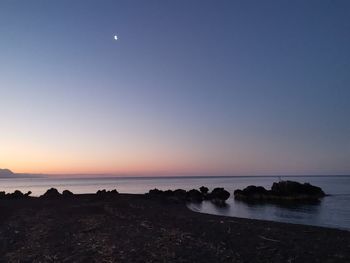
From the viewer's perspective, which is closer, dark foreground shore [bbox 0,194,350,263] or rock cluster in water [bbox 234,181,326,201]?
dark foreground shore [bbox 0,194,350,263]

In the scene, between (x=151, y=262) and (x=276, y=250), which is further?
(x=276, y=250)

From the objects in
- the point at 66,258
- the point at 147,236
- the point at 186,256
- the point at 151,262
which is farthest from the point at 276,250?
the point at 66,258

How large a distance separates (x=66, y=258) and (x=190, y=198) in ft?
187

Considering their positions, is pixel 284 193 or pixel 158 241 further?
pixel 284 193

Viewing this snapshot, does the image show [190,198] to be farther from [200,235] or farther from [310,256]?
[310,256]

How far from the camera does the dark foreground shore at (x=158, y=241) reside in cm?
1566

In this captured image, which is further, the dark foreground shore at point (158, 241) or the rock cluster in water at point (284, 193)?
the rock cluster in water at point (284, 193)

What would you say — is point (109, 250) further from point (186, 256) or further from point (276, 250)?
point (276, 250)

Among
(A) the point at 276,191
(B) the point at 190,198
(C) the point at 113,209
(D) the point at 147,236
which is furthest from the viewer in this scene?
(A) the point at 276,191

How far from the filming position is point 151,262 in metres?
15.0

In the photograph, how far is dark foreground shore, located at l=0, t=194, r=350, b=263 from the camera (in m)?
15.7

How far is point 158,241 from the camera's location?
60.0 feet

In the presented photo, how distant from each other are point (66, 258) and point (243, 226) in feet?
36.1

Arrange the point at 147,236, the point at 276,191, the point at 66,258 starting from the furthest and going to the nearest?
the point at 276,191, the point at 147,236, the point at 66,258
